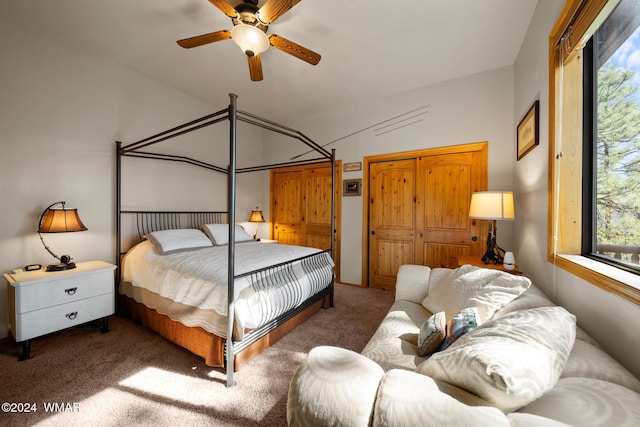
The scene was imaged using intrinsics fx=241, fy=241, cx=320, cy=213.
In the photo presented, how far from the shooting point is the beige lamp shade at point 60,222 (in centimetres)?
212

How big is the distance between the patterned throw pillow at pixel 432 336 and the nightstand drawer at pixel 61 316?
2.80 m

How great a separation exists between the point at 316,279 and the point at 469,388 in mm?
1976

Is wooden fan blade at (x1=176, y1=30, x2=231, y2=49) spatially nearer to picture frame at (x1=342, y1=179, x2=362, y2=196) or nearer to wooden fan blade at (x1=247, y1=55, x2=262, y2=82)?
wooden fan blade at (x1=247, y1=55, x2=262, y2=82)

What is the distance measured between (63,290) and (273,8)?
2.84m

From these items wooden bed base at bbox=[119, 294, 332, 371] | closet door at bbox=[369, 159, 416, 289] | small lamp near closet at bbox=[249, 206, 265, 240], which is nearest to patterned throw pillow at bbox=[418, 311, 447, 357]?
wooden bed base at bbox=[119, 294, 332, 371]

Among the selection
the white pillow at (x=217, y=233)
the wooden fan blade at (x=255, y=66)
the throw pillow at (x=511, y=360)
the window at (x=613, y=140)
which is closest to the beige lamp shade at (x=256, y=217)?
the white pillow at (x=217, y=233)

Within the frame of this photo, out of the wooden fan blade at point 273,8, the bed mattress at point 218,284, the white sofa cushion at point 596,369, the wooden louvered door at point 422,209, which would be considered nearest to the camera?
the white sofa cushion at point 596,369

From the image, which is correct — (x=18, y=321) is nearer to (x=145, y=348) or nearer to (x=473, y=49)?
(x=145, y=348)

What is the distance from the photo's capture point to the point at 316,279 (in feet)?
8.43

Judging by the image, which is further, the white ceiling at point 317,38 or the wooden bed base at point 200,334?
the white ceiling at point 317,38

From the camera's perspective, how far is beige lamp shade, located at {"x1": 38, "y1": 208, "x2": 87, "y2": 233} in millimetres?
2125

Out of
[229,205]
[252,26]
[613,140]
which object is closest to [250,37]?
[252,26]

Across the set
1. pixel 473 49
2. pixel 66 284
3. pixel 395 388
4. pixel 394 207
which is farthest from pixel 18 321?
pixel 473 49

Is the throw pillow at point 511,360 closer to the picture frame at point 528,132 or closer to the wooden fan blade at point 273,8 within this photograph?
the picture frame at point 528,132
